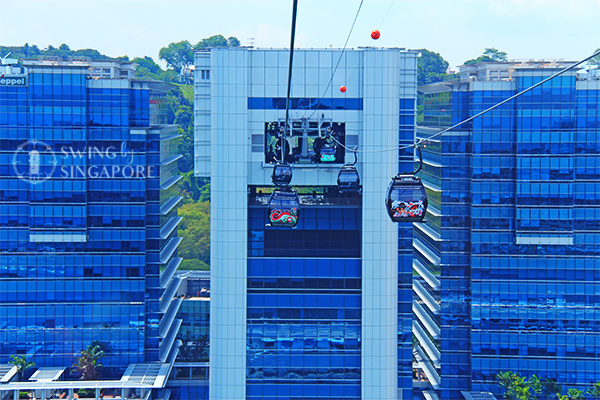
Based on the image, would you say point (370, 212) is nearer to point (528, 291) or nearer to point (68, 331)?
point (528, 291)

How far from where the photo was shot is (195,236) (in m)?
150

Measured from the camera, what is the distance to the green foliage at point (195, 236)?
150 metres

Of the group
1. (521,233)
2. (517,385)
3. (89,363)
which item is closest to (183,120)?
(89,363)

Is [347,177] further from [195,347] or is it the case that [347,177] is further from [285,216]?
[195,347]

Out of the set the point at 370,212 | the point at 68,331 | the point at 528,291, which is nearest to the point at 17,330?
the point at 68,331

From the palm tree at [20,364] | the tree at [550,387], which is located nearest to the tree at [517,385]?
the tree at [550,387]

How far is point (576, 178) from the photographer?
72.4m

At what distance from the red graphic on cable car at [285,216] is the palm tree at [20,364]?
135ft

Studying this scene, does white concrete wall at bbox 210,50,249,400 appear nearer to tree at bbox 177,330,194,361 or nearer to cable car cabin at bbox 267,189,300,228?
cable car cabin at bbox 267,189,300,228

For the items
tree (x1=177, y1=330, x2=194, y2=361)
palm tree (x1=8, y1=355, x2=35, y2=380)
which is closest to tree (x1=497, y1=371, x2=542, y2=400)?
tree (x1=177, y1=330, x2=194, y2=361)

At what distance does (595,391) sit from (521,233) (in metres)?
17.3

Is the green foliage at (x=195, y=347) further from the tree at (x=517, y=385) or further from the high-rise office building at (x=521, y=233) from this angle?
the tree at (x=517, y=385)

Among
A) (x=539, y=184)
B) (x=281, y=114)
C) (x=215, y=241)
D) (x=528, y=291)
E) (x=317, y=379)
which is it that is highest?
(x=281, y=114)

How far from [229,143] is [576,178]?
120 feet
